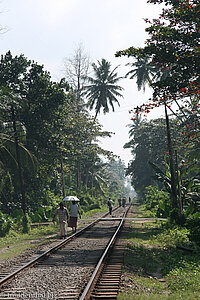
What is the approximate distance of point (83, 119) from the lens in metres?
42.8

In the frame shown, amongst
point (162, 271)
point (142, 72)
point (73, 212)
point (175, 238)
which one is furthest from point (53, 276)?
point (142, 72)

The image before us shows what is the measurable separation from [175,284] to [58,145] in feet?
74.2

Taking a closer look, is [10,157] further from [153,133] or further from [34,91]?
[153,133]

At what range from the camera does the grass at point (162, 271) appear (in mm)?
6930

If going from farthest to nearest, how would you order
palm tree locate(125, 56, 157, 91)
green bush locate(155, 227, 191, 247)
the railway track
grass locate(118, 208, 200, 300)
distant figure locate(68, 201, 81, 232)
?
palm tree locate(125, 56, 157, 91), distant figure locate(68, 201, 81, 232), green bush locate(155, 227, 191, 247), grass locate(118, 208, 200, 300), the railway track

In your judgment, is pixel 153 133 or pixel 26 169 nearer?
pixel 26 169

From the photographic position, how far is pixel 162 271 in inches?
365

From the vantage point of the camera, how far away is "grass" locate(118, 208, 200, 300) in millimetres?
6930

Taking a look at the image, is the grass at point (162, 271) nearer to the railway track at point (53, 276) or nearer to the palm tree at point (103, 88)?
the railway track at point (53, 276)

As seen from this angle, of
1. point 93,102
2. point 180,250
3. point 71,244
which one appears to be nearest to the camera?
point 180,250

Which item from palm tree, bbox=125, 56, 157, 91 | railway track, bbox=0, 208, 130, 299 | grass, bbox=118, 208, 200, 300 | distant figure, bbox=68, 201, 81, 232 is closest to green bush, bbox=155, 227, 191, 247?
grass, bbox=118, 208, 200, 300

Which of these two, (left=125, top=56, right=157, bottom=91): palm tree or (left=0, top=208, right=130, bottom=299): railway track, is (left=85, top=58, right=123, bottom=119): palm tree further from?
(left=0, top=208, right=130, bottom=299): railway track

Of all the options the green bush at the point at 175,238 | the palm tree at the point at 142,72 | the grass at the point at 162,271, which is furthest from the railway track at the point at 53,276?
the palm tree at the point at 142,72

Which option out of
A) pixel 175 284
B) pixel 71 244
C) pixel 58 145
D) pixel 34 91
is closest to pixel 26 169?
pixel 58 145
